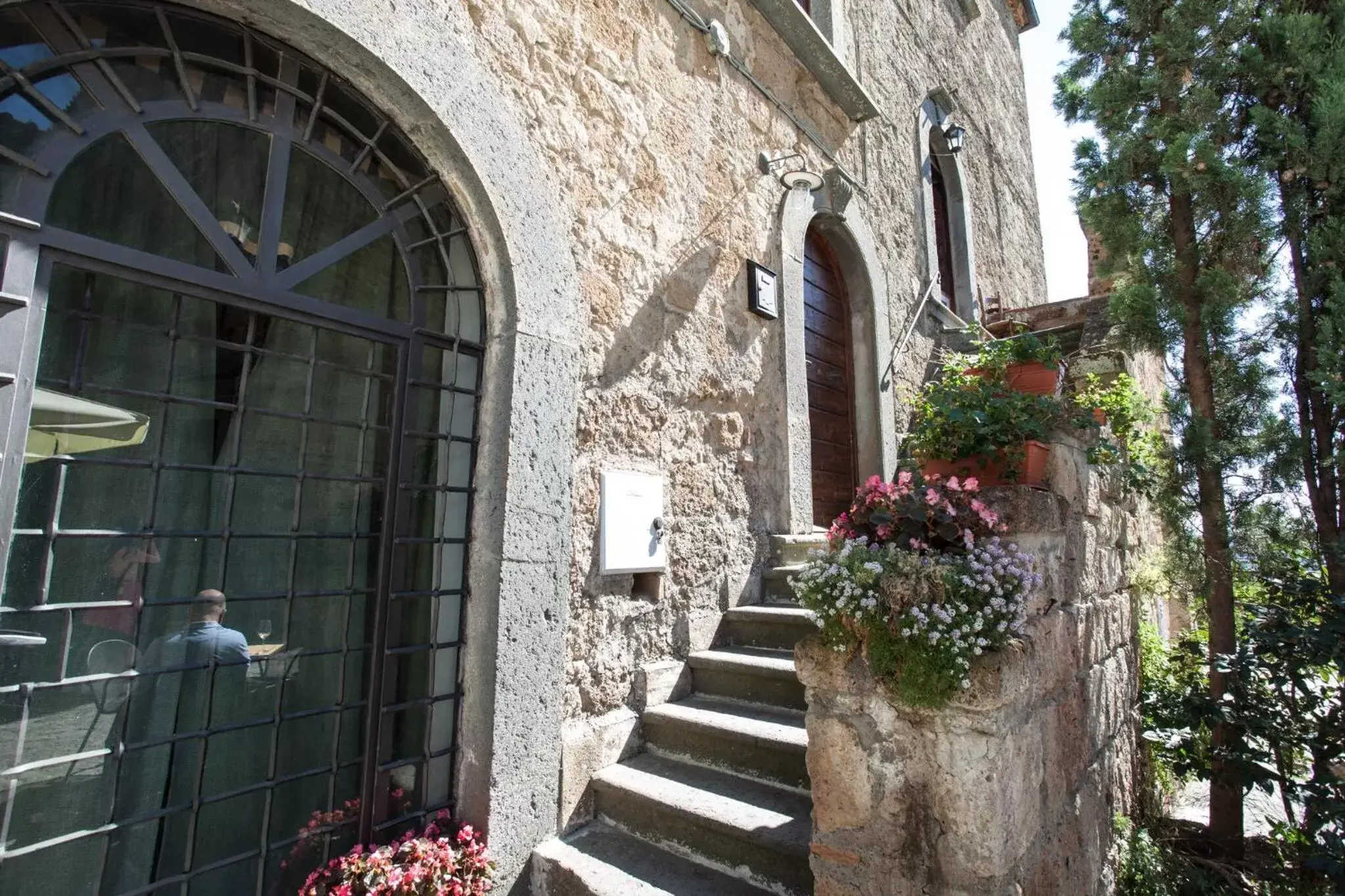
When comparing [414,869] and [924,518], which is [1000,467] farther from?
[414,869]

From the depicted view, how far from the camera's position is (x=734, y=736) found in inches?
108

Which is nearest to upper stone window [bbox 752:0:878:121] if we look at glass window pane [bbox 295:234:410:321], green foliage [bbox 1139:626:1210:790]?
glass window pane [bbox 295:234:410:321]

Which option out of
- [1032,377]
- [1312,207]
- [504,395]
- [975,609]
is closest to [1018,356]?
[1032,377]

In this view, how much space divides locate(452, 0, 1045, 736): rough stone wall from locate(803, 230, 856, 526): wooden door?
77cm

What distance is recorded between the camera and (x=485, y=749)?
2.40 m

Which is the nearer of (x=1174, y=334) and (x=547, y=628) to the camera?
(x=547, y=628)

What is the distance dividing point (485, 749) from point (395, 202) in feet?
6.58

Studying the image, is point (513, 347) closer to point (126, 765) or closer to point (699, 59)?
point (126, 765)

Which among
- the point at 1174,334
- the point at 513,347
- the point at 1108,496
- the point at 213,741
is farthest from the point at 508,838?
the point at 1174,334

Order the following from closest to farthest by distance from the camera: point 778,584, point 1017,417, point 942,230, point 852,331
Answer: point 1017,417, point 778,584, point 852,331, point 942,230

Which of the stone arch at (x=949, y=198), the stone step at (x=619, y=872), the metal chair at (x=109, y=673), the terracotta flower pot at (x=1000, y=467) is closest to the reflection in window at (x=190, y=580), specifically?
the metal chair at (x=109, y=673)

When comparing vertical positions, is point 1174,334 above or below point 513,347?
above

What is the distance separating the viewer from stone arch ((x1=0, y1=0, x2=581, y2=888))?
7.82ft

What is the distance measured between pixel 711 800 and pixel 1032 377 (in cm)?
253
